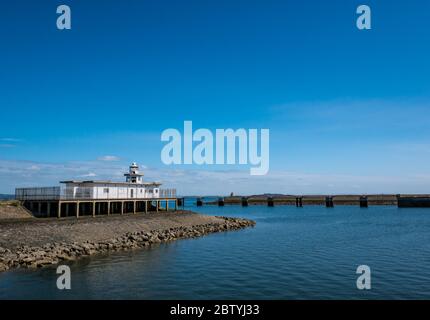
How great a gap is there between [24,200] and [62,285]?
25079 mm

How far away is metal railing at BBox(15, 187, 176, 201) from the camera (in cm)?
4116

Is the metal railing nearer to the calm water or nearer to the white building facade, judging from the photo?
the white building facade

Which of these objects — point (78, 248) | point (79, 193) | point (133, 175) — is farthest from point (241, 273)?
point (133, 175)

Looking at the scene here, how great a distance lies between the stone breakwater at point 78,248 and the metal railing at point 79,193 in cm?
857

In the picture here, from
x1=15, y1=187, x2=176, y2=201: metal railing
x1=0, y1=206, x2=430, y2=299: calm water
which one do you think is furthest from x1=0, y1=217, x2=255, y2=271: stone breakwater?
x1=15, y1=187, x2=176, y2=201: metal railing

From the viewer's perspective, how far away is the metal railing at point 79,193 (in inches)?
1620

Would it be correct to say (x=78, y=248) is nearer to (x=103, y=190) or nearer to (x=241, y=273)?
(x=241, y=273)

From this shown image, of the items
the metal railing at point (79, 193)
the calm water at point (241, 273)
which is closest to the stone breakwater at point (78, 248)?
the calm water at point (241, 273)

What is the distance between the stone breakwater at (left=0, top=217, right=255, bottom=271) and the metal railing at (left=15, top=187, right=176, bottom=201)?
28.1 feet

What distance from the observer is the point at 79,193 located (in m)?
44.0

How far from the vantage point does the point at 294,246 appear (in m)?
36.4
